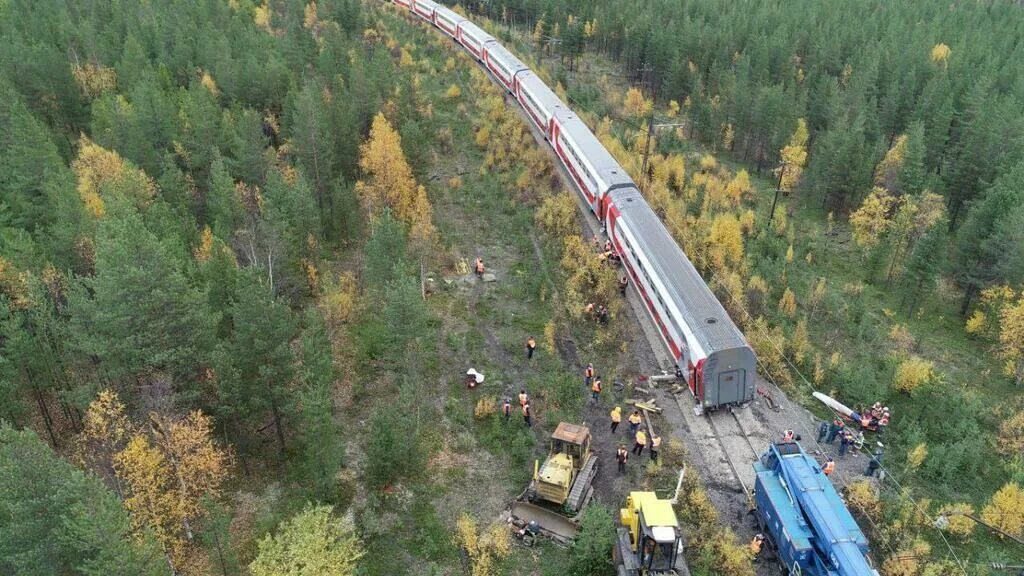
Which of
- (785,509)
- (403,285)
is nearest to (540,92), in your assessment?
(403,285)

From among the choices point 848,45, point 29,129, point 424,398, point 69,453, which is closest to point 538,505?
point 424,398

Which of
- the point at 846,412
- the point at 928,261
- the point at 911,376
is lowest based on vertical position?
the point at 846,412

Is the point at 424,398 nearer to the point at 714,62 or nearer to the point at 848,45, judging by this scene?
the point at 714,62

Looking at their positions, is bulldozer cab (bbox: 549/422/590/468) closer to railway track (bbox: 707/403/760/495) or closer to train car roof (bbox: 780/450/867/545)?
railway track (bbox: 707/403/760/495)

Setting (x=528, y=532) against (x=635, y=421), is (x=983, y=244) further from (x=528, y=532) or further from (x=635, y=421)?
(x=528, y=532)

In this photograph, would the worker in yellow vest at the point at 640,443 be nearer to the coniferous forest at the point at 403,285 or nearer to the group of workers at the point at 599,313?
the coniferous forest at the point at 403,285

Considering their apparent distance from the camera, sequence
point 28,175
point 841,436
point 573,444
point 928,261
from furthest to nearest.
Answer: point 928,261 → point 28,175 → point 841,436 → point 573,444

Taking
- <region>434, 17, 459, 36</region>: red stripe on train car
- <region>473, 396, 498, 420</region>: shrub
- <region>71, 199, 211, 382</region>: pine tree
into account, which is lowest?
<region>473, 396, 498, 420</region>: shrub

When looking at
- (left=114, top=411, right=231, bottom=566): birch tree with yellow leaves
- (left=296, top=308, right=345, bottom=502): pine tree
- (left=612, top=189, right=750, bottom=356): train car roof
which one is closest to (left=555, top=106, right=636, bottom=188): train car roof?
(left=612, top=189, right=750, bottom=356): train car roof
